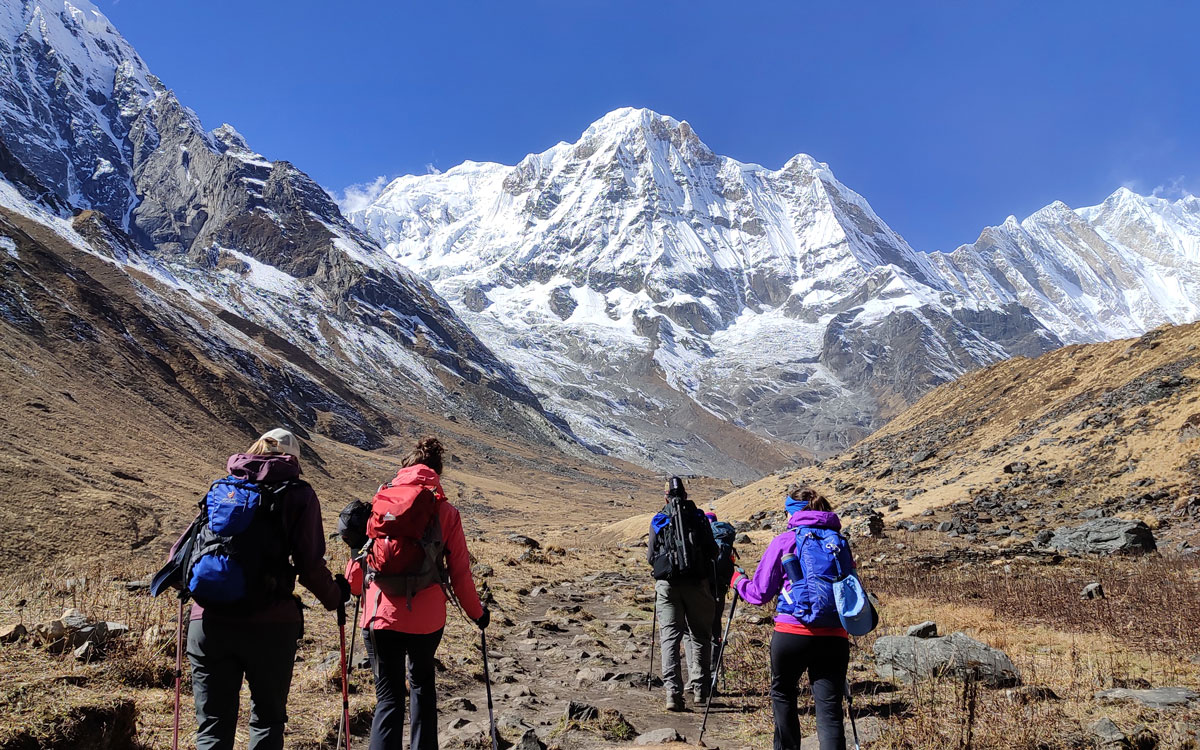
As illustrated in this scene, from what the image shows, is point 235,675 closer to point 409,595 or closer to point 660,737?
point 409,595

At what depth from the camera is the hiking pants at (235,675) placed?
4.39 meters

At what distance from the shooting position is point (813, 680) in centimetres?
533

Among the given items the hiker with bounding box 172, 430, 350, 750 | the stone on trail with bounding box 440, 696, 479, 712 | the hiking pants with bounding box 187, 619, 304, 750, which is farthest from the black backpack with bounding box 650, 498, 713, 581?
the hiking pants with bounding box 187, 619, 304, 750

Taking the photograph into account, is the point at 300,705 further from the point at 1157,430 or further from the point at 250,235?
the point at 250,235

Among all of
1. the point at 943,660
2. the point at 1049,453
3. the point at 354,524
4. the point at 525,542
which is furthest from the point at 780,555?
the point at 1049,453

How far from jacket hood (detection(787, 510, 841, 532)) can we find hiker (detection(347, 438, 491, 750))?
8.82 feet

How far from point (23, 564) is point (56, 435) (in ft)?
59.2

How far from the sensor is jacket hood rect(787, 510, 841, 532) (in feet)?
18.5

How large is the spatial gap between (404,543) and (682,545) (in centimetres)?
374

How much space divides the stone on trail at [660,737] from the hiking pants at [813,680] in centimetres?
123

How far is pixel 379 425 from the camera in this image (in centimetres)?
10219

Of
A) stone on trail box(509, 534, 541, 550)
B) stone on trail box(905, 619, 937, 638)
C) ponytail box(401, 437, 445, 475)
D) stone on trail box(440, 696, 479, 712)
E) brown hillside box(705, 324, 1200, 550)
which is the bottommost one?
stone on trail box(440, 696, 479, 712)

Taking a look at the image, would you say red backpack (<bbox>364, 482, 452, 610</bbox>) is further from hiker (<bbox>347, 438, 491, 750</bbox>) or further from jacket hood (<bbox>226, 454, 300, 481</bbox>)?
jacket hood (<bbox>226, 454, 300, 481</bbox>)

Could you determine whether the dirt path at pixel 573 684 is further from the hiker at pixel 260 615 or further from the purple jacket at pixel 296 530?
the purple jacket at pixel 296 530
